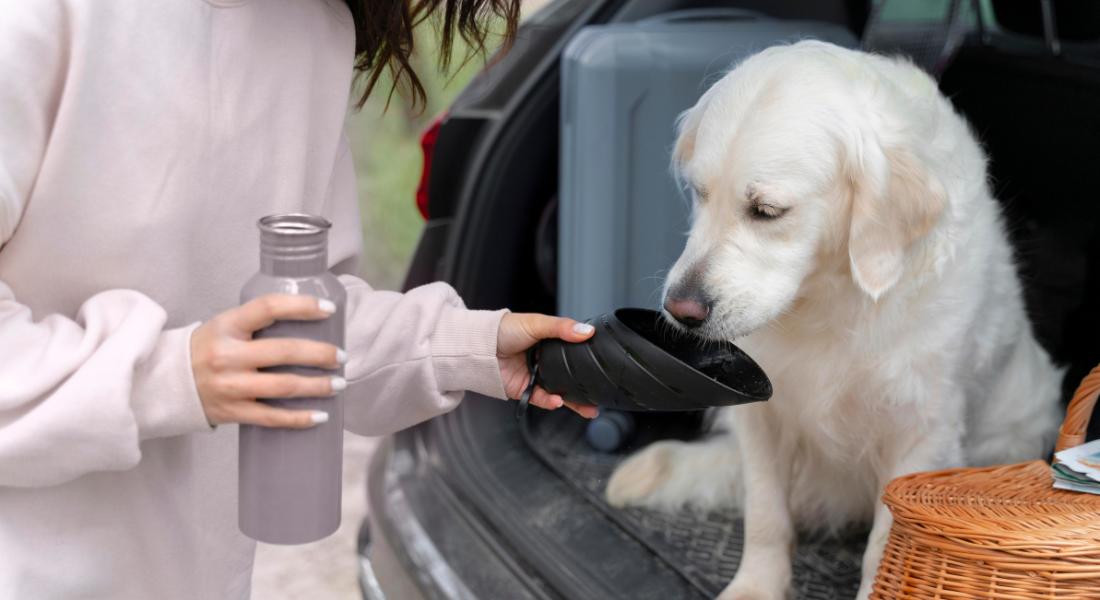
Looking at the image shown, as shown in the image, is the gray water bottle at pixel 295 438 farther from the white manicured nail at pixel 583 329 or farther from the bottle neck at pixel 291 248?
the white manicured nail at pixel 583 329

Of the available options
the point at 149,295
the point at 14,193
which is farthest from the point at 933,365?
the point at 14,193

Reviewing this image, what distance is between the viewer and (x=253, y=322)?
87 cm

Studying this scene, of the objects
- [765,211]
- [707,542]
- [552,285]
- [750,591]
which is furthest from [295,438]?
[552,285]

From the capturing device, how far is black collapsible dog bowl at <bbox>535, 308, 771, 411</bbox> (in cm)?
117

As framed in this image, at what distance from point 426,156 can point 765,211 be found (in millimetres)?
901

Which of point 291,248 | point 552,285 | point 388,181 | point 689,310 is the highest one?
point 291,248

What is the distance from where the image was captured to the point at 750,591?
1.88 meters

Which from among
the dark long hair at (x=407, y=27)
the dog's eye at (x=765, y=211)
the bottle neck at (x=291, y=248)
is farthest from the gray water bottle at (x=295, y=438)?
the dog's eye at (x=765, y=211)

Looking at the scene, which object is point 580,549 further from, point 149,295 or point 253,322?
point 253,322

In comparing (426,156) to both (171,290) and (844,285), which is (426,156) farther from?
(171,290)

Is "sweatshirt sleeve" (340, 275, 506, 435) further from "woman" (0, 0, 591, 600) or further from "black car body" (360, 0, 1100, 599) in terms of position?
"black car body" (360, 0, 1100, 599)

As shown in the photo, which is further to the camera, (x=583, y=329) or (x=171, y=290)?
Answer: (x=583, y=329)

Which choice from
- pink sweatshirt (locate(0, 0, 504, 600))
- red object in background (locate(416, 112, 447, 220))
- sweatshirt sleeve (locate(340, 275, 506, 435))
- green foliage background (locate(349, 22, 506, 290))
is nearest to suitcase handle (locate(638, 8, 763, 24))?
red object in background (locate(416, 112, 447, 220))

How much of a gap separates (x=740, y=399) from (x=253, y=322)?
1.75 ft
